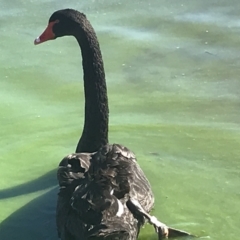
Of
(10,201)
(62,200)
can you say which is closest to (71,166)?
(62,200)

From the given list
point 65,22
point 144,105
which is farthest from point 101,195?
point 144,105

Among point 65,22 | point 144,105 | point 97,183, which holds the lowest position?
point 144,105

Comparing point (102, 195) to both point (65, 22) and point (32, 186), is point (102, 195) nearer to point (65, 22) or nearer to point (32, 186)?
point (32, 186)

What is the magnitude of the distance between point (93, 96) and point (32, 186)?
0.60m

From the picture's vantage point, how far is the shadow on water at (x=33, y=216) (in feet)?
11.1

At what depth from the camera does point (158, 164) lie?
3939 mm

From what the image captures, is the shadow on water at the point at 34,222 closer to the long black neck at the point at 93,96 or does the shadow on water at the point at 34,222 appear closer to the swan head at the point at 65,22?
the long black neck at the point at 93,96

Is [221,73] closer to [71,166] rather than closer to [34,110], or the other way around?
[34,110]

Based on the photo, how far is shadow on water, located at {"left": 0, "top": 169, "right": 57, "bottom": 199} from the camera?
3.74 m

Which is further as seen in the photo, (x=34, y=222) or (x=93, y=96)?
(x=93, y=96)

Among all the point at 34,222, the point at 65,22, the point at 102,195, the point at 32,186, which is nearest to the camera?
the point at 102,195

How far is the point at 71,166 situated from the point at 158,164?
2.70 ft

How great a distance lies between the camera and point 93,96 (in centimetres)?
381

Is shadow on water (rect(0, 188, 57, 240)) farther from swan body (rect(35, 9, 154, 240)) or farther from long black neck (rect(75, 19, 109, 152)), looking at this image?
long black neck (rect(75, 19, 109, 152))
